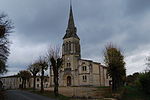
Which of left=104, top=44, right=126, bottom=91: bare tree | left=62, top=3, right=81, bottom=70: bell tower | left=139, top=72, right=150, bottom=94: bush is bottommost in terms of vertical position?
left=139, top=72, right=150, bottom=94: bush

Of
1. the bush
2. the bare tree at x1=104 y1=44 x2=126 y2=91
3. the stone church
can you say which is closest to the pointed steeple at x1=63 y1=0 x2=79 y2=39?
the stone church

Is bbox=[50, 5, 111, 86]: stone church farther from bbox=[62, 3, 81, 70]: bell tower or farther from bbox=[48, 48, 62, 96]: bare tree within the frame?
bbox=[48, 48, 62, 96]: bare tree

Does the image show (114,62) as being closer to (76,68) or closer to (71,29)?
(76,68)

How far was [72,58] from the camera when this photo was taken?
79.2 metres

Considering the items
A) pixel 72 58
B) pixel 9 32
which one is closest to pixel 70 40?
pixel 72 58

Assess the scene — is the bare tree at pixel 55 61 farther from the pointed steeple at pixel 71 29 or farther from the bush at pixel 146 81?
the pointed steeple at pixel 71 29

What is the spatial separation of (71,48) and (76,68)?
8177 mm

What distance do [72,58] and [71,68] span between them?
387 cm

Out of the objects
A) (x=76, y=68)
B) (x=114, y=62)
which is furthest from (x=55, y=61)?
(x=76, y=68)

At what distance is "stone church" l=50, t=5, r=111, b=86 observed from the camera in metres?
74.9

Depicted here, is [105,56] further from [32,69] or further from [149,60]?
[32,69]

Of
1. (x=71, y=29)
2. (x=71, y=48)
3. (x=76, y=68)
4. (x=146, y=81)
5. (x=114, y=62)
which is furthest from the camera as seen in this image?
(x=71, y=29)

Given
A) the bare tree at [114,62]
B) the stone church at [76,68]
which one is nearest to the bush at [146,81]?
the bare tree at [114,62]

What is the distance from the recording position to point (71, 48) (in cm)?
8044
